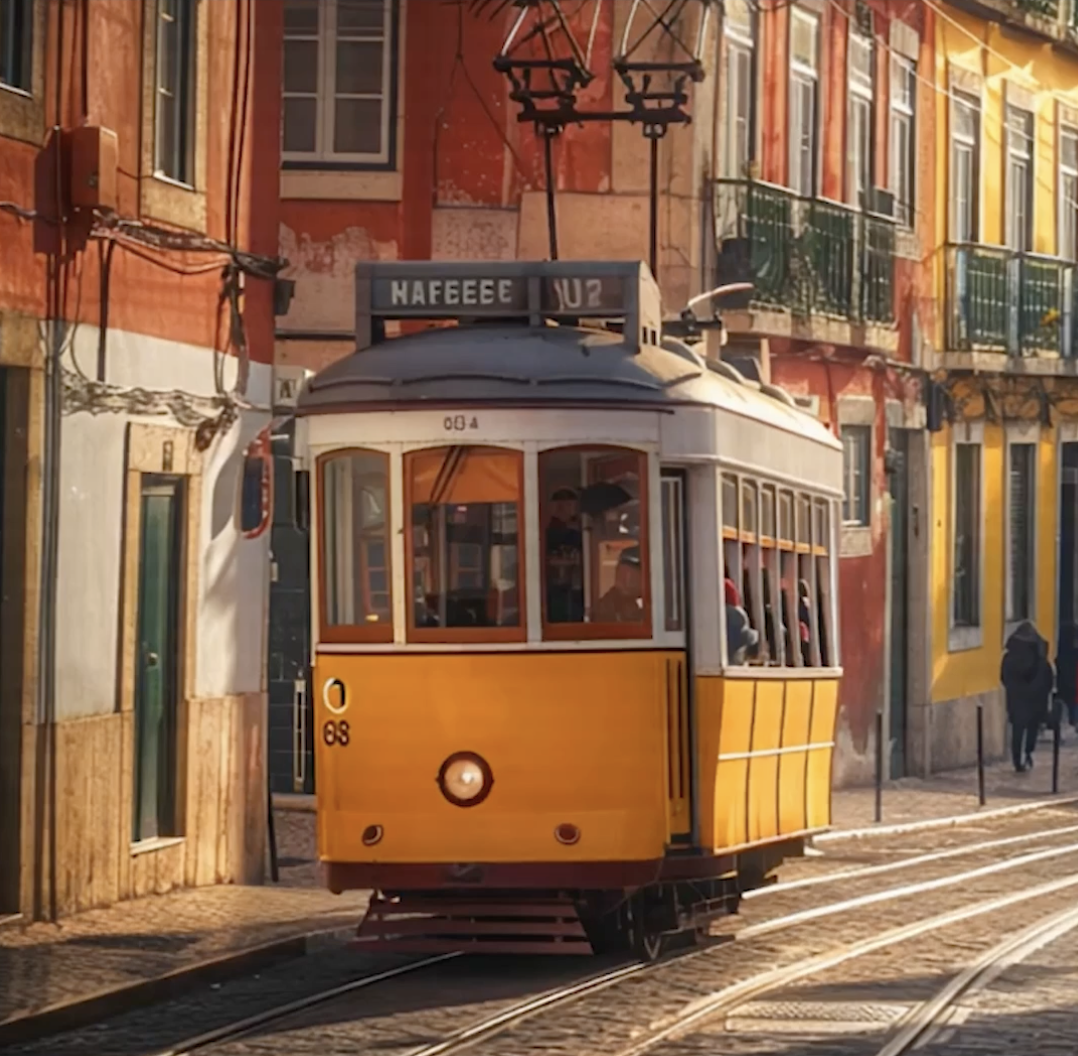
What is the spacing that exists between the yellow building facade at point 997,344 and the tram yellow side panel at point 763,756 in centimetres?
1606

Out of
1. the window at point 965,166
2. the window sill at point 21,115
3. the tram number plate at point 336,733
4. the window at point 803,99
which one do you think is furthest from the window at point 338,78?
the tram number plate at point 336,733

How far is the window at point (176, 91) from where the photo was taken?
19625mm

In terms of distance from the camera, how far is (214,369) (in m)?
20.4

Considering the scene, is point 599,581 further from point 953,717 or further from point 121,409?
point 953,717

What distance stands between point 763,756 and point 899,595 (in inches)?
692

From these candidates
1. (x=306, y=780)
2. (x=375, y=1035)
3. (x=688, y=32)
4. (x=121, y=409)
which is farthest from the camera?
(x=688, y=32)

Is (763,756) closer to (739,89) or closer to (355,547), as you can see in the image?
(355,547)

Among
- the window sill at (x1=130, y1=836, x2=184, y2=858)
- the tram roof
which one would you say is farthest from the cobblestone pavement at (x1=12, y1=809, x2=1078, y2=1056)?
the tram roof

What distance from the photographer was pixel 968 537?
36.8m

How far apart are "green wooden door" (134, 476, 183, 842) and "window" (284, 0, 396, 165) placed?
7281 mm

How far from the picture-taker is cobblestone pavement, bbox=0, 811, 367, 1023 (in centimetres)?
1497

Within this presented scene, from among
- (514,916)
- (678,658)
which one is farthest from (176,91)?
(514,916)

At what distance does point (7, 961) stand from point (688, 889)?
3.42 m

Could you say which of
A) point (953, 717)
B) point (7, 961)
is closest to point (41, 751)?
point (7, 961)
